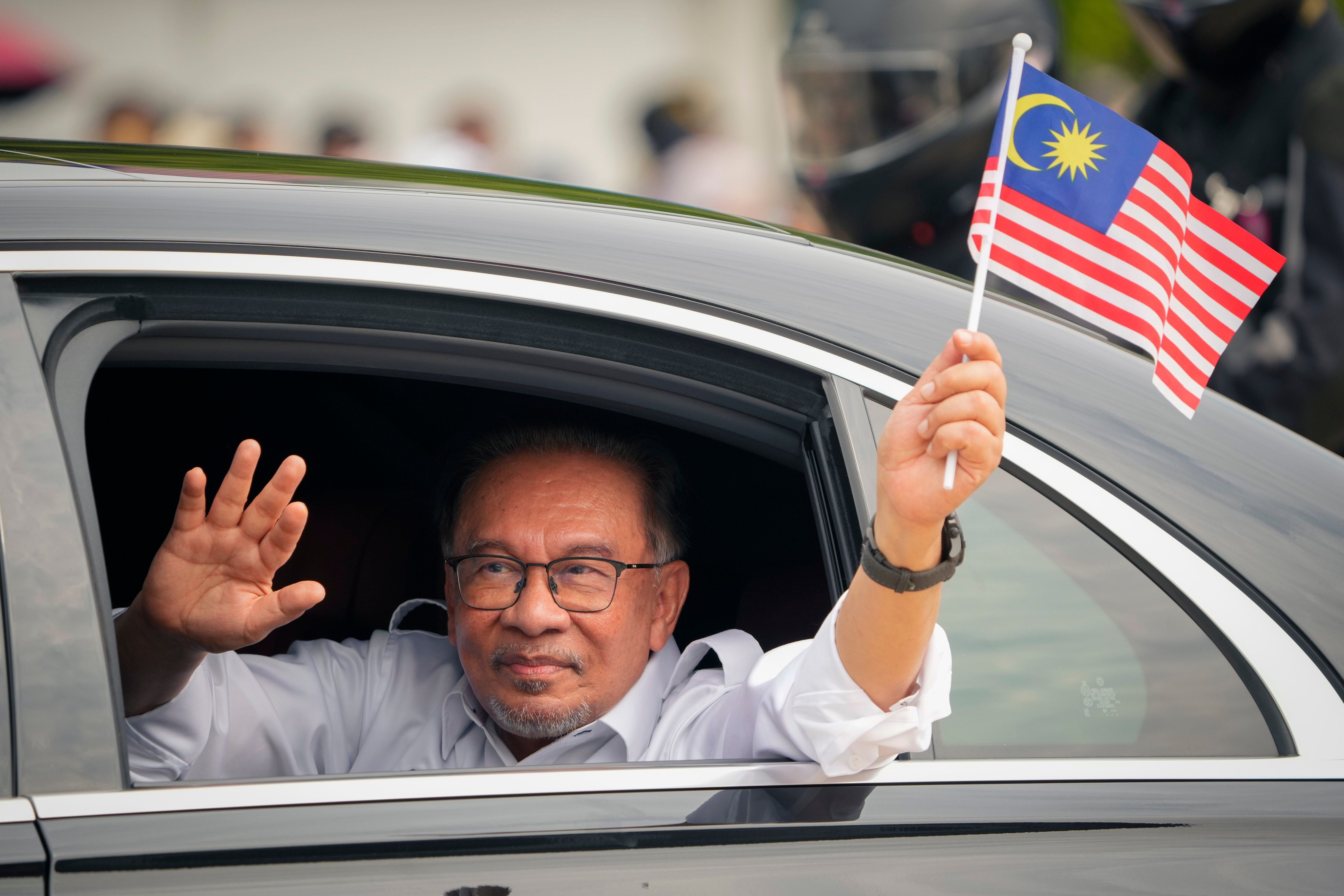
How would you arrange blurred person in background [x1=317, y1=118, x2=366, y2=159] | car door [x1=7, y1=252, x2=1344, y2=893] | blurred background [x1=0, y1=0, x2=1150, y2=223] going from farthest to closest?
blurred background [x1=0, y1=0, x2=1150, y2=223] → blurred person in background [x1=317, y1=118, x2=366, y2=159] → car door [x1=7, y1=252, x2=1344, y2=893]

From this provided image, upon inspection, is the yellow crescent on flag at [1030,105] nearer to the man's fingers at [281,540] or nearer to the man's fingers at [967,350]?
the man's fingers at [967,350]

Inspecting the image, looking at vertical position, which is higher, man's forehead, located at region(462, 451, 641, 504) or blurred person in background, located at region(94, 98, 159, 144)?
blurred person in background, located at region(94, 98, 159, 144)

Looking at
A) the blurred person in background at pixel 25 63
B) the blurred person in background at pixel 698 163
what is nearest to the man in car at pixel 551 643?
the blurred person in background at pixel 698 163

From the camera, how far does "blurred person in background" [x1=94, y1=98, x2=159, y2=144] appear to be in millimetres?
7492

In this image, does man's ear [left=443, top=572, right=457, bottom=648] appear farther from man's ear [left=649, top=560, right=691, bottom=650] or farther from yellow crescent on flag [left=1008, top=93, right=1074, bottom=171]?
yellow crescent on flag [left=1008, top=93, right=1074, bottom=171]

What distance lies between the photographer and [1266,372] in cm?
393

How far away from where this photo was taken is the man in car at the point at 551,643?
1327mm

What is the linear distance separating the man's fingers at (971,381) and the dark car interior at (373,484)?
68 centimetres

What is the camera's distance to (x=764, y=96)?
16125 mm

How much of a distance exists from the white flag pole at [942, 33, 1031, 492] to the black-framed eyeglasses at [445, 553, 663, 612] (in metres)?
0.74

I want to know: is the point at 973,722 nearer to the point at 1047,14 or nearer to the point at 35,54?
the point at 1047,14

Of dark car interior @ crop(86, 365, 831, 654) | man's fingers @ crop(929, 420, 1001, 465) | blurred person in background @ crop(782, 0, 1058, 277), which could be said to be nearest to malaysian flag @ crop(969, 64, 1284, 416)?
man's fingers @ crop(929, 420, 1001, 465)

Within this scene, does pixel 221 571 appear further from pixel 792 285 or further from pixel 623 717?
pixel 792 285

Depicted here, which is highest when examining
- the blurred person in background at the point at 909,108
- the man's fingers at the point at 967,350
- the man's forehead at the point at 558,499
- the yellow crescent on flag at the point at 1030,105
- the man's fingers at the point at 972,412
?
the blurred person in background at the point at 909,108
